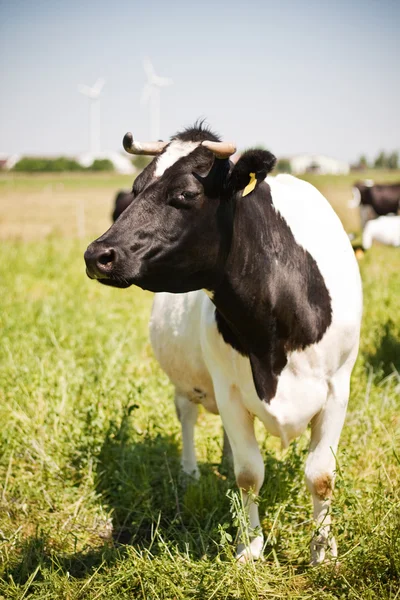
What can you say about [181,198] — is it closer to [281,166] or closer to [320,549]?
[320,549]

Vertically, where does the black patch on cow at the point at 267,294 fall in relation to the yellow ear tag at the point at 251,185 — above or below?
below

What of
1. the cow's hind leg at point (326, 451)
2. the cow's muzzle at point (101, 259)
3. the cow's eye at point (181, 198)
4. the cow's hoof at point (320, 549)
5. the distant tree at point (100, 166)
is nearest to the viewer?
the cow's muzzle at point (101, 259)

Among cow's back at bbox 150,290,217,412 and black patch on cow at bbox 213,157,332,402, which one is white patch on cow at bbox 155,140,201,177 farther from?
cow's back at bbox 150,290,217,412

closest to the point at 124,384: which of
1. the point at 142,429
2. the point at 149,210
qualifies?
the point at 142,429

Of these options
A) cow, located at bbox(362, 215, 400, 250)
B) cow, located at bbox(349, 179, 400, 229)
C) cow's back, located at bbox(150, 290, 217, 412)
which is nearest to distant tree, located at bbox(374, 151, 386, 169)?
cow, located at bbox(349, 179, 400, 229)

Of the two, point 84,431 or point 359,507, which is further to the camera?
point 84,431

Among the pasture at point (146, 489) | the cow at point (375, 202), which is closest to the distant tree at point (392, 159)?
the cow at point (375, 202)

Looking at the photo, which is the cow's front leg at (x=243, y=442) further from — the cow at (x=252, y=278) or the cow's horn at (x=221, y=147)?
the cow's horn at (x=221, y=147)

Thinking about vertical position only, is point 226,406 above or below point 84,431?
above

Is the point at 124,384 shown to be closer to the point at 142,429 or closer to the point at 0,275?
the point at 142,429

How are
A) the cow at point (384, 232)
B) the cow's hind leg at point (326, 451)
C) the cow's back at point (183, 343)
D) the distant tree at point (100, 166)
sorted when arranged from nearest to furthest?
1. the cow's hind leg at point (326, 451)
2. the cow's back at point (183, 343)
3. the cow at point (384, 232)
4. the distant tree at point (100, 166)

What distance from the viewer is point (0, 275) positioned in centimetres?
1048

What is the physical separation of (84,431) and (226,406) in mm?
1395

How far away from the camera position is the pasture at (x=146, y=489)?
299cm
